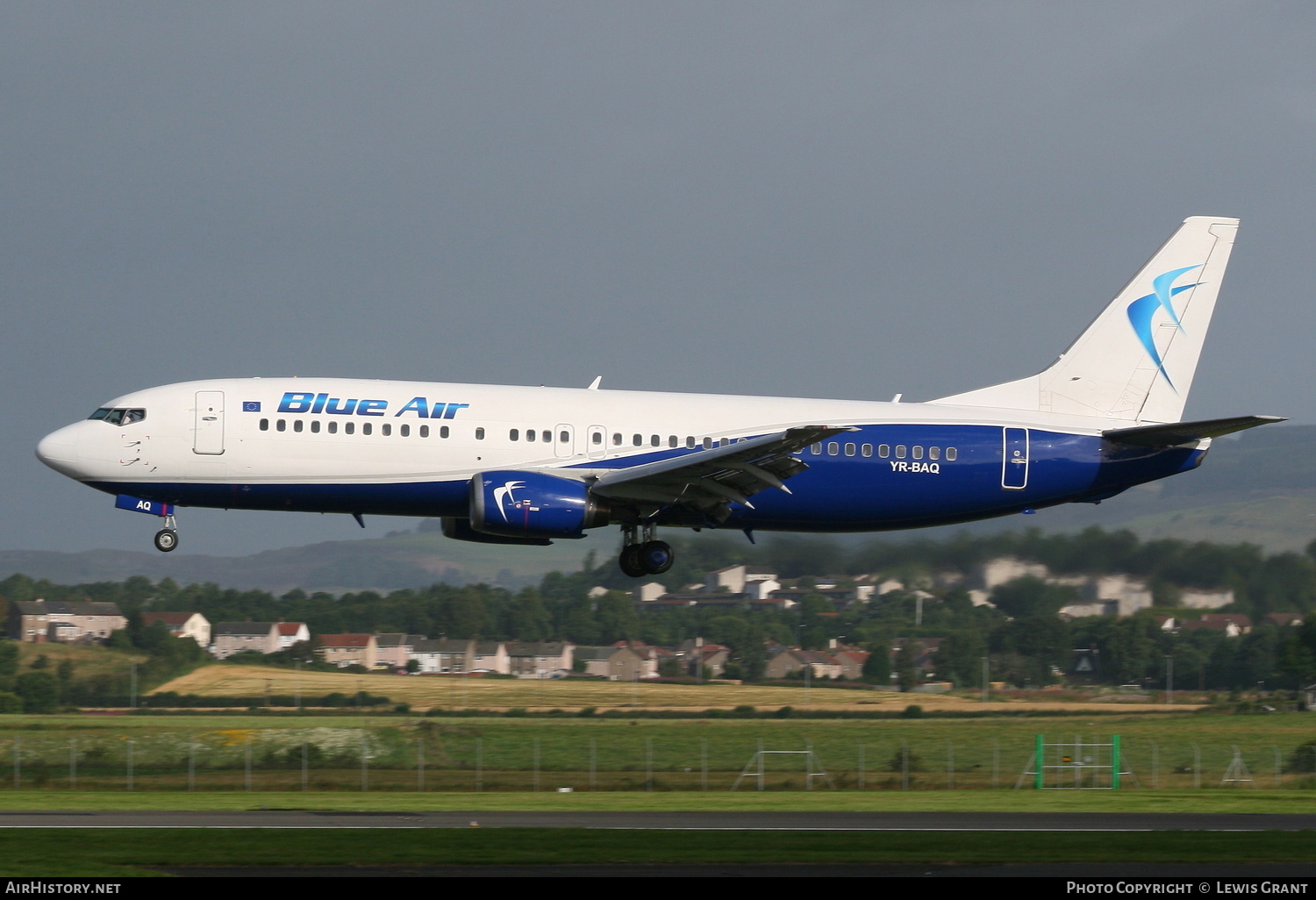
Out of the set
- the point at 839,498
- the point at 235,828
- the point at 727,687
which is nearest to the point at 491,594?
the point at 727,687

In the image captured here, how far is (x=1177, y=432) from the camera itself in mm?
34656

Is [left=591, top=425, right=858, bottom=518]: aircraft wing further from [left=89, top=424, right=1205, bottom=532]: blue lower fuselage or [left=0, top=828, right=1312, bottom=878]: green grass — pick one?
[left=0, top=828, right=1312, bottom=878]: green grass

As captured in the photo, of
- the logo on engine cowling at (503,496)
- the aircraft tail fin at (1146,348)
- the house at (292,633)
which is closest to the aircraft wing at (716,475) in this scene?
the logo on engine cowling at (503,496)

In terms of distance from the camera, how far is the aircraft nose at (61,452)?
3309 cm

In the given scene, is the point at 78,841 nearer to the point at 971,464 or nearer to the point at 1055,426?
the point at 971,464

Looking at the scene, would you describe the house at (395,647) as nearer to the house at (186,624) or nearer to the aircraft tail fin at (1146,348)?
the house at (186,624)

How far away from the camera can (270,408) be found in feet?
108

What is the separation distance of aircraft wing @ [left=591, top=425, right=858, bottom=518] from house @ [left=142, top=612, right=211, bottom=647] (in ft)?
84.1

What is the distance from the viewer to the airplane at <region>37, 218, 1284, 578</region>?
107 feet

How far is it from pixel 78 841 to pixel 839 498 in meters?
18.0

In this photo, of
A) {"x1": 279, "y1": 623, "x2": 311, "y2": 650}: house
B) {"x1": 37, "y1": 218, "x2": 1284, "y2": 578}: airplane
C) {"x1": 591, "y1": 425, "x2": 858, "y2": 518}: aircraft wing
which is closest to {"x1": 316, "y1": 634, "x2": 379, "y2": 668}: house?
{"x1": 279, "y1": 623, "x2": 311, "y2": 650}: house

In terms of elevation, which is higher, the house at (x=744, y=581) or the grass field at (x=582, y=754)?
the house at (x=744, y=581)

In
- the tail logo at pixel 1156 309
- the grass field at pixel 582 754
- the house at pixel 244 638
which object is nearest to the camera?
the grass field at pixel 582 754

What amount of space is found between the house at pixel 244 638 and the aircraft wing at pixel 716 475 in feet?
82.8
